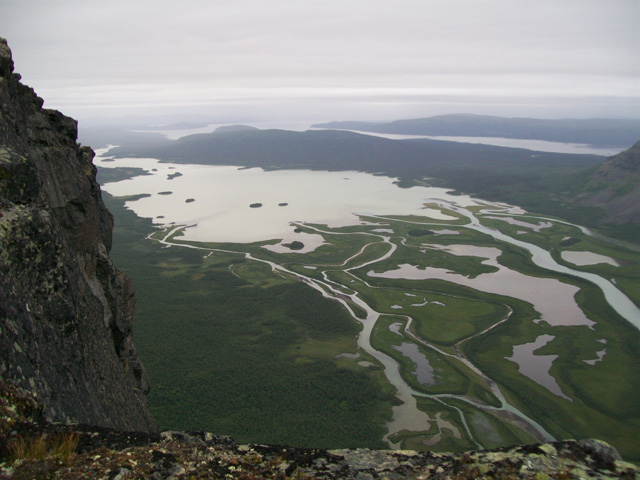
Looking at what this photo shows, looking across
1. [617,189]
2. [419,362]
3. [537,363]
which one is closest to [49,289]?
[419,362]

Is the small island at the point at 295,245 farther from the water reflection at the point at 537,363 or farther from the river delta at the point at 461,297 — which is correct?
the water reflection at the point at 537,363

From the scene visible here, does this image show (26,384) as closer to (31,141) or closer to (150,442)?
(150,442)

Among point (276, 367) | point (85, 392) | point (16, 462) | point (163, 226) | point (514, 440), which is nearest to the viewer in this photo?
point (16, 462)

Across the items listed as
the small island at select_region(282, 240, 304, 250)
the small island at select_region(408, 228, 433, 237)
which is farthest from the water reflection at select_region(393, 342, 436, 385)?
the small island at select_region(408, 228, 433, 237)

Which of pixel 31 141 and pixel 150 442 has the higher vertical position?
pixel 31 141

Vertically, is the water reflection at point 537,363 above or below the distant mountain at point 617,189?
below

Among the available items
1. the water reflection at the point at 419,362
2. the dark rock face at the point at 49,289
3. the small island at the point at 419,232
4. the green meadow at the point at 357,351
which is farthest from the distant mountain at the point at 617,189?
the dark rock face at the point at 49,289

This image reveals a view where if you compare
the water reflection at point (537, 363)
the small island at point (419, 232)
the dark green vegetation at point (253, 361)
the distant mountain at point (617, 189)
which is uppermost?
the distant mountain at point (617, 189)

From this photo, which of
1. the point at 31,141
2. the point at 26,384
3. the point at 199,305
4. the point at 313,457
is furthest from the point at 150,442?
the point at 199,305
